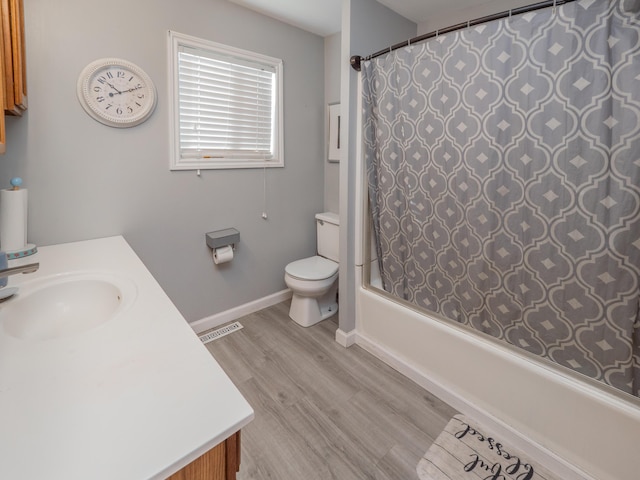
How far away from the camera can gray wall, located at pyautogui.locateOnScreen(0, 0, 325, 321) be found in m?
1.61

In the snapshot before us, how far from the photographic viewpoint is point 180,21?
6.38ft

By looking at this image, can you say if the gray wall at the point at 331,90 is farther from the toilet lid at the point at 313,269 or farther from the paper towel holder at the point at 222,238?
the paper towel holder at the point at 222,238

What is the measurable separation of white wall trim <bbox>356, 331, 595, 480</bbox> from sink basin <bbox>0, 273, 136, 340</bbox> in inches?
60.8

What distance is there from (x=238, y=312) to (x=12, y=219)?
4.99 ft

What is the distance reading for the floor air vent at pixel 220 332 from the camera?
2301 mm

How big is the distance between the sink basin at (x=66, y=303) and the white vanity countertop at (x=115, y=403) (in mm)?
197

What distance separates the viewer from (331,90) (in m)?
2.67

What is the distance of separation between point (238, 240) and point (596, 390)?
210 cm

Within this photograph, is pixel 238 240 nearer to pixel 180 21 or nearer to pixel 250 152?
pixel 250 152

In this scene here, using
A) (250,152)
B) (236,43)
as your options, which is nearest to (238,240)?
(250,152)

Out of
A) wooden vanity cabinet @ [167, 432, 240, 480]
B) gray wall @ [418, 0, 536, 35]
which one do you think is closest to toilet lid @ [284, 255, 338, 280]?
wooden vanity cabinet @ [167, 432, 240, 480]

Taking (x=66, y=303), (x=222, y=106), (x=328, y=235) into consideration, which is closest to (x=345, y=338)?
(x=328, y=235)

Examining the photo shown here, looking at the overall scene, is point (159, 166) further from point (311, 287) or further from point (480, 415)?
point (480, 415)

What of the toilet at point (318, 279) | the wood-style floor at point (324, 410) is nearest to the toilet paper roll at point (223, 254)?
the toilet at point (318, 279)
